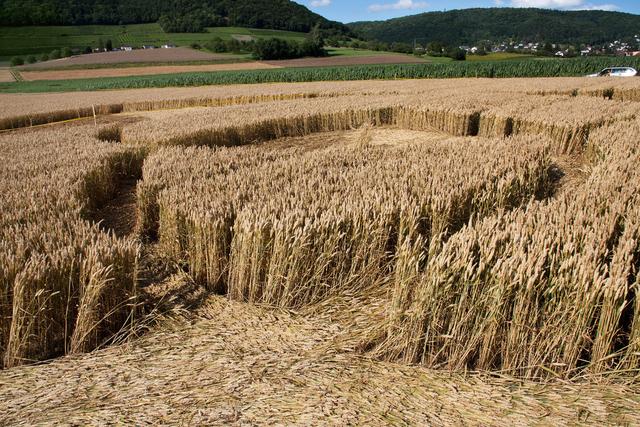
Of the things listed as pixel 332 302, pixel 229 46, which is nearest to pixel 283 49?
pixel 229 46

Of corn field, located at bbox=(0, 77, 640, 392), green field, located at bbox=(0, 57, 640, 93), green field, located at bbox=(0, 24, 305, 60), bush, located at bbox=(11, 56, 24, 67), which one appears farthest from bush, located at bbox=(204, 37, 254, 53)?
corn field, located at bbox=(0, 77, 640, 392)

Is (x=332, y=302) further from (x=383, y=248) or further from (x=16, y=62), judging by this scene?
(x=16, y=62)

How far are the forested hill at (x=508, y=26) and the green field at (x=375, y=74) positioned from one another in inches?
4995

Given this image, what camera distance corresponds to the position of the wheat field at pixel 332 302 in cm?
294

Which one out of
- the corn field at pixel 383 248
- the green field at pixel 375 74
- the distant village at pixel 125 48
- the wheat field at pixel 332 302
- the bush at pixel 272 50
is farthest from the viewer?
the distant village at pixel 125 48

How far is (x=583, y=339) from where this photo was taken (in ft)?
10.1

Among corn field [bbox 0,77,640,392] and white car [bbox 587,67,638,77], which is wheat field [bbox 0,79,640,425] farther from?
white car [bbox 587,67,638,77]

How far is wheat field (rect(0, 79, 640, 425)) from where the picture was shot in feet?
9.64

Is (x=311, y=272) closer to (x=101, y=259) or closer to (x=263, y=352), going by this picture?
(x=263, y=352)

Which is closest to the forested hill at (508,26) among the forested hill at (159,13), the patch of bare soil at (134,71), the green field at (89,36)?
the forested hill at (159,13)

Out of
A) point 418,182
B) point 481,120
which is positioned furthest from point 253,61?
point 418,182

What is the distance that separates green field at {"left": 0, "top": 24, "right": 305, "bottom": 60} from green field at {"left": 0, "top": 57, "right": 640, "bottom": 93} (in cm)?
3912

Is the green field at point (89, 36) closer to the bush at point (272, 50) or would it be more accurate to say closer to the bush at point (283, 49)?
the bush at point (272, 50)

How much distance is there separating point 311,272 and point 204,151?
5.39m
